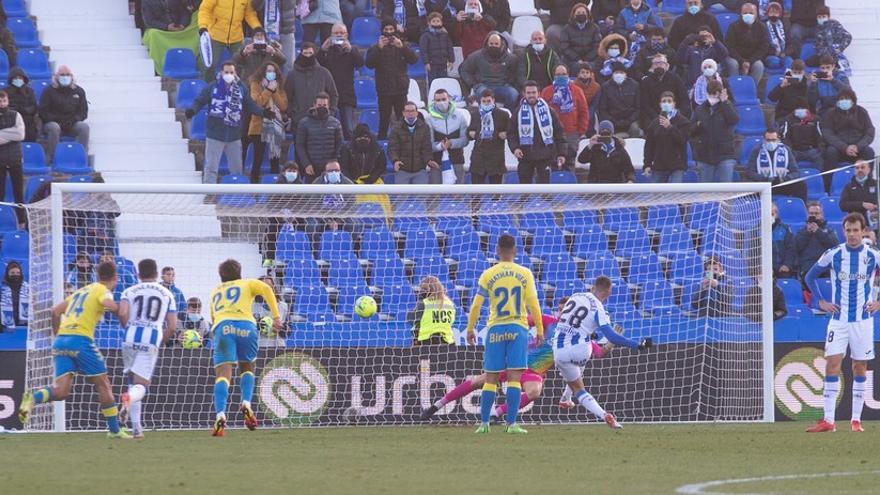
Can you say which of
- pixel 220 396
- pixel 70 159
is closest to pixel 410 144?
pixel 70 159

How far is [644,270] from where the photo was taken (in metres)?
20.9

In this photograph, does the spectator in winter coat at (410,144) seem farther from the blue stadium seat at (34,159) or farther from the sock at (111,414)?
the sock at (111,414)

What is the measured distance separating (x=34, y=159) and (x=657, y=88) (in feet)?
29.6

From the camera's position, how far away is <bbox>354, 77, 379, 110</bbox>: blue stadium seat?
2575 cm

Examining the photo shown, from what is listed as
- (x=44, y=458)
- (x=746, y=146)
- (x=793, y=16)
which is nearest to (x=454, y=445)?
(x=44, y=458)

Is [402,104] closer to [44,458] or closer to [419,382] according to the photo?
[419,382]

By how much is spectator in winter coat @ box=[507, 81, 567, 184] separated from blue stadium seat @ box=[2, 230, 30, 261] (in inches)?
262

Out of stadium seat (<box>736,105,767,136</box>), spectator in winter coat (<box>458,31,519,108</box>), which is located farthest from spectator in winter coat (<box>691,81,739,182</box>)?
spectator in winter coat (<box>458,31,519,108</box>)

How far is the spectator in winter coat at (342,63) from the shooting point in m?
24.5

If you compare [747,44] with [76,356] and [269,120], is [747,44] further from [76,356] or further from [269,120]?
[76,356]

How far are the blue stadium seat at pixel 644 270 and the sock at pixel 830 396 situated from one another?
430 cm

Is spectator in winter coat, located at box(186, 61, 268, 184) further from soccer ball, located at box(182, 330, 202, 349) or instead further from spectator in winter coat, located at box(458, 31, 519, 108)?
soccer ball, located at box(182, 330, 202, 349)

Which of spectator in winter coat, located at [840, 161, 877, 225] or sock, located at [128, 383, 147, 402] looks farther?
spectator in winter coat, located at [840, 161, 877, 225]

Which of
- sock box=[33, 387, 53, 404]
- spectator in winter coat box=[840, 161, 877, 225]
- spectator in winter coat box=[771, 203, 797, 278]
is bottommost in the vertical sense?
sock box=[33, 387, 53, 404]
